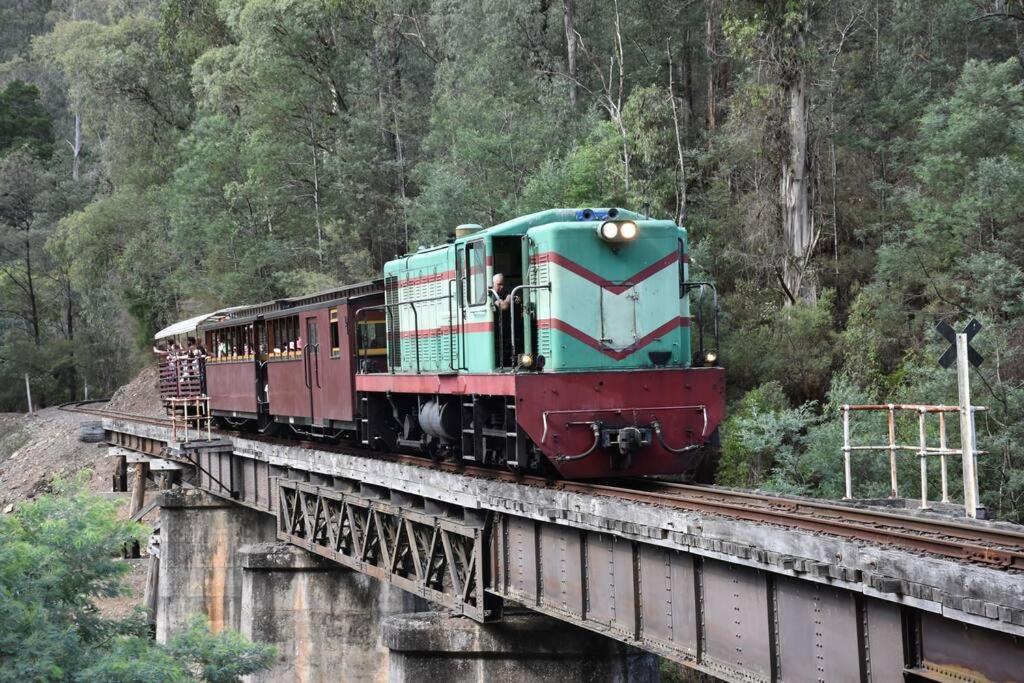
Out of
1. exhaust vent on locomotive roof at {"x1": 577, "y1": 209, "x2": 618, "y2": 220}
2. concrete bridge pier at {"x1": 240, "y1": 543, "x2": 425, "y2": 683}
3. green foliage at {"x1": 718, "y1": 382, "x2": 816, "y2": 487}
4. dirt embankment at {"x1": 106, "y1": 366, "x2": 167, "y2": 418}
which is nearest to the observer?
exhaust vent on locomotive roof at {"x1": 577, "y1": 209, "x2": 618, "y2": 220}

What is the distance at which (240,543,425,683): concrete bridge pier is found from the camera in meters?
21.2

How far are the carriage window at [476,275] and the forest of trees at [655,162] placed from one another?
37.0ft

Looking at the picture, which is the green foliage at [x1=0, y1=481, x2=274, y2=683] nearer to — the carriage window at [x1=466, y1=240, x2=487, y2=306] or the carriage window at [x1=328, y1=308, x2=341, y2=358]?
the carriage window at [x1=466, y1=240, x2=487, y2=306]

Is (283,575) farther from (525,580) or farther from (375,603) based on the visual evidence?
(525,580)

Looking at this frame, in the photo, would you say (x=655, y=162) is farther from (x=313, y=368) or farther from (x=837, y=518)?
(x=837, y=518)

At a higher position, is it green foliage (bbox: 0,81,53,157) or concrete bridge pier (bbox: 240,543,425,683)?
green foliage (bbox: 0,81,53,157)

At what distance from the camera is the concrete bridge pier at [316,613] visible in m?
21.2

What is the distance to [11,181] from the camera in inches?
3263

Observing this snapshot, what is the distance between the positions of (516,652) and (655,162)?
23.5 meters

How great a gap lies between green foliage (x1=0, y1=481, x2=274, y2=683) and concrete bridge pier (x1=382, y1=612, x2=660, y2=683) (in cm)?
204

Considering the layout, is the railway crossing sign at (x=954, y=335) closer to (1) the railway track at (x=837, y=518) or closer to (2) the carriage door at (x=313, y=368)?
(1) the railway track at (x=837, y=518)

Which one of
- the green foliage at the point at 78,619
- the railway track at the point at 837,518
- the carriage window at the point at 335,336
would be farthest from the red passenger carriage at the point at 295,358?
the green foliage at the point at 78,619

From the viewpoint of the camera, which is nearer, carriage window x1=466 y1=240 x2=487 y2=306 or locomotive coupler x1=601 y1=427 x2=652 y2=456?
locomotive coupler x1=601 y1=427 x2=652 y2=456

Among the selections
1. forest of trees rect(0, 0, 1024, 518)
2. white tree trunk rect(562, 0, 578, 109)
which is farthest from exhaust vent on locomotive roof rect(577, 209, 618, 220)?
white tree trunk rect(562, 0, 578, 109)
